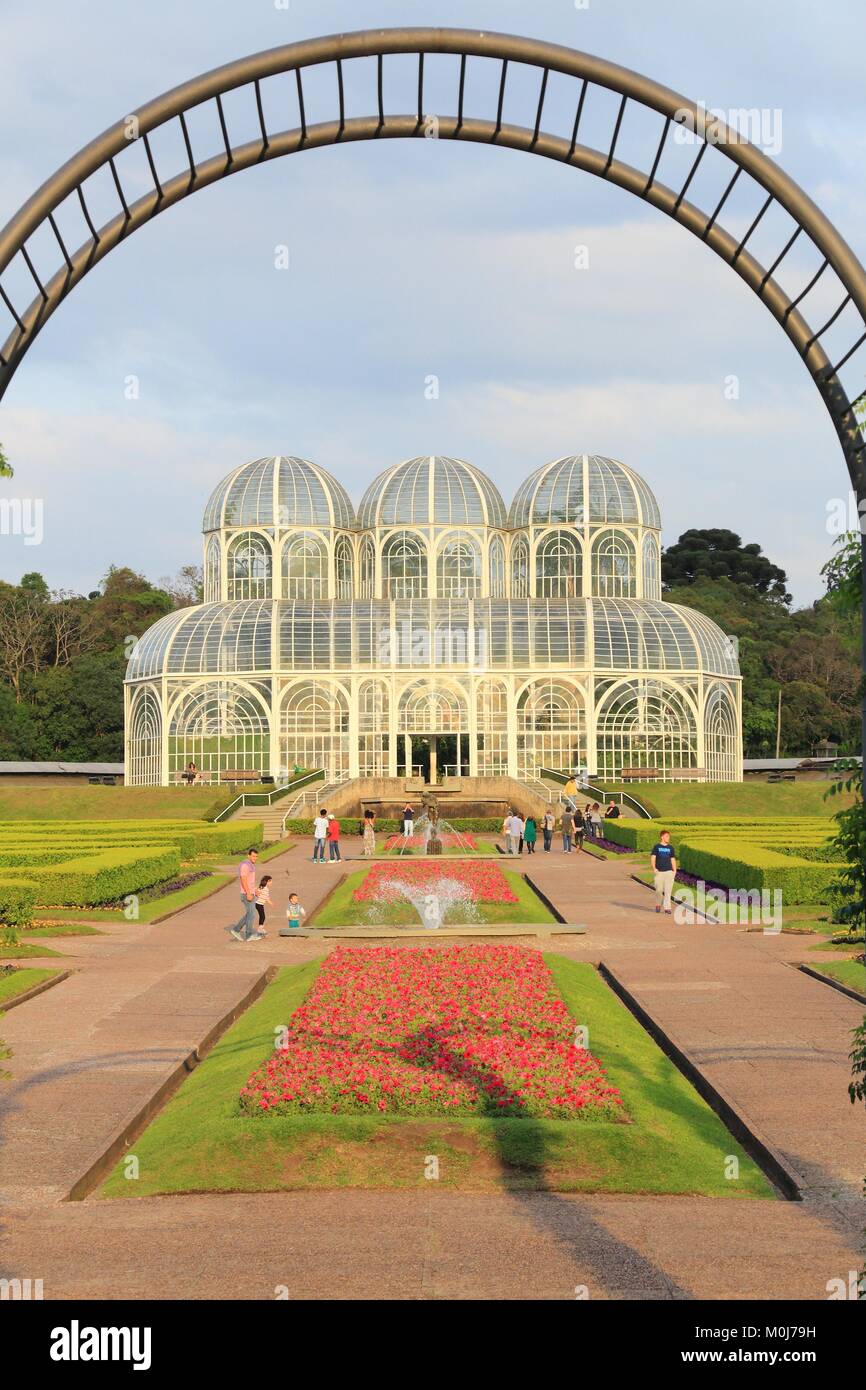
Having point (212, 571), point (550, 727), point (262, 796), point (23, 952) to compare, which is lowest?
point (23, 952)

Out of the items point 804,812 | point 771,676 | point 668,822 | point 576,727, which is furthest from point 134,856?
point 771,676

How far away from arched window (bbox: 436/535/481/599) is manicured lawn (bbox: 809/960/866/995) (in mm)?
48534

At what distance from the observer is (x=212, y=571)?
68.1 meters

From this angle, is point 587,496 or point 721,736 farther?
point 587,496

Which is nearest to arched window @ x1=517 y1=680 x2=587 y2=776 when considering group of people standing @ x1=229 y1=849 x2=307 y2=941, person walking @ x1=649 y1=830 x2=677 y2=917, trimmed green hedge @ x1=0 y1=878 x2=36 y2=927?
person walking @ x1=649 y1=830 x2=677 y2=917

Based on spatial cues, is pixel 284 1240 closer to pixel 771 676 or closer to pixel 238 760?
pixel 238 760

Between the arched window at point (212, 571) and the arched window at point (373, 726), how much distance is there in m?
10.4

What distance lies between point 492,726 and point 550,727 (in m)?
2.34

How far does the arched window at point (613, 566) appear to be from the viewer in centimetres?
6638

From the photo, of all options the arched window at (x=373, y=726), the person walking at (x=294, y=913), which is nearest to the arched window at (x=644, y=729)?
the arched window at (x=373, y=726)

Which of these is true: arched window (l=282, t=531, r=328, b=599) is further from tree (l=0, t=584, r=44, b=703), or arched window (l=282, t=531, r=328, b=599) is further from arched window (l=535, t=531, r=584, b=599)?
tree (l=0, t=584, r=44, b=703)

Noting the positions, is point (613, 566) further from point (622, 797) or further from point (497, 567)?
point (622, 797)

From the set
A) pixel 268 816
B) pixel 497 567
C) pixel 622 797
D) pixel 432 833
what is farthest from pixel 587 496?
pixel 432 833
